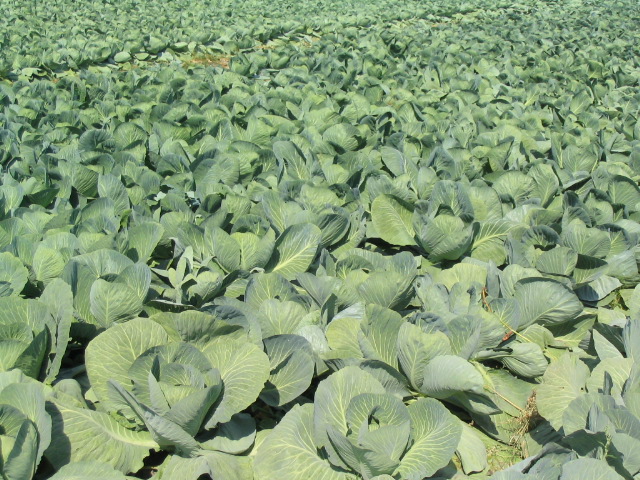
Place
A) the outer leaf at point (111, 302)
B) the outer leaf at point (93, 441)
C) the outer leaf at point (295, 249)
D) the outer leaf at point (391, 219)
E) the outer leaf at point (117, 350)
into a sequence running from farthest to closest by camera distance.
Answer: the outer leaf at point (391, 219) < the outer leaf at point (295, 249) < the outer leaf at point (111, 302) < the outer leaf at point (117, 350) < the outer leaf at point (93, 441)

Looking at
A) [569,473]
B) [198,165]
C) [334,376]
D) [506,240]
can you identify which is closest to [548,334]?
[506,240]

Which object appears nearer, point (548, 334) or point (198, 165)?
point (548, 334)

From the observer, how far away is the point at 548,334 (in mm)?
2562

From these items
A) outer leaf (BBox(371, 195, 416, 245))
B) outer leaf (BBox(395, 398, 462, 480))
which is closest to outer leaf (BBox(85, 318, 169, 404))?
outer leaf (BBox(395, 398, 462, 480))

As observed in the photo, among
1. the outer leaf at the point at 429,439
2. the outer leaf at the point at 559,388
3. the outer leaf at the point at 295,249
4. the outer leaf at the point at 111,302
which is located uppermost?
the outer leaf at the point at 111,302

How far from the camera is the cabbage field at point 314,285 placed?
5.84 ft

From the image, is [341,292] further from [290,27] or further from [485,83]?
[290,27]

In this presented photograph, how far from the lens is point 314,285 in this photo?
2350 millimetres

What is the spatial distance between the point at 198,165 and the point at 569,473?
7.92 ft

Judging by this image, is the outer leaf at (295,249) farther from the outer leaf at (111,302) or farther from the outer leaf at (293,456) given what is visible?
the outer leaf at (293,456)

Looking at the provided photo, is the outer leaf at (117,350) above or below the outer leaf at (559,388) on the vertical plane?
above

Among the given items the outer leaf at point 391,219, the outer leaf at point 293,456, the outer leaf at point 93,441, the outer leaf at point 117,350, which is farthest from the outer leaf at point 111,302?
the outer leaf at point 391,219

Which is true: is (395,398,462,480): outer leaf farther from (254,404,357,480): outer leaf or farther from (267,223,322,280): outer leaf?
(267,223,322,280): outer leaf

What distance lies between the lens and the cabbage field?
178 centimetres
